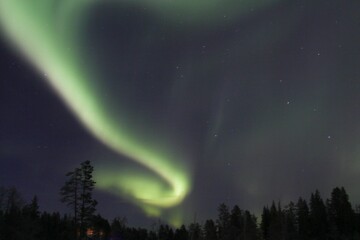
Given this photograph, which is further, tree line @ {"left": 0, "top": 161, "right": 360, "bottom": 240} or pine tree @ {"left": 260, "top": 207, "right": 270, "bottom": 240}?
pine tree @ {"left": 260, "top": 207, "right": 270, "bottom": 240}

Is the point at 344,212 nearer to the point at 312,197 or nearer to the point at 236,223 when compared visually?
the point at 312,197

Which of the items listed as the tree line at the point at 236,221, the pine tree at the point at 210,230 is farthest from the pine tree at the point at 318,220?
the pine tree at the point at 210,230

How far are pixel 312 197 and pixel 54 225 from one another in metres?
64.9

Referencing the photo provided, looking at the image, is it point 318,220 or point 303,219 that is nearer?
point 318,220

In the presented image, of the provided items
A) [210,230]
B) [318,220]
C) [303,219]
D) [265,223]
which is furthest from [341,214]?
[210,230]

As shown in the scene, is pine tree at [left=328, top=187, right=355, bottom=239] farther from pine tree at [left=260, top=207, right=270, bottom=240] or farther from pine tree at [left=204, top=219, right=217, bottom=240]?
pine tree at [left=204, top=219, right=217, bottom=240]

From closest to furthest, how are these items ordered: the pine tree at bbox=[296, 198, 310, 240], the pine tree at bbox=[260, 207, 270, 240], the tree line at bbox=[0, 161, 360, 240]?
the tree line at bbox=[0, 161, 360, 240], the pine tree at bbox=[296, 198, 310, 240], the pine tree at bbox=[260, 207, 270, 240]

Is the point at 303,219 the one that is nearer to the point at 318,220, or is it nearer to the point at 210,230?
the point at 318,220

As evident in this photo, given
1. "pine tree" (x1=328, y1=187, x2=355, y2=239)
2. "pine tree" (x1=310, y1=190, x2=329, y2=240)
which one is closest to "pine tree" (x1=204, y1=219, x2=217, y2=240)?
"pine tree" (x1=310, y1=190, x2=329, y2=240)

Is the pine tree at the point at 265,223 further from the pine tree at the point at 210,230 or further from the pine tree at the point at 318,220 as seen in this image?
the pine tree at the point at 318,220

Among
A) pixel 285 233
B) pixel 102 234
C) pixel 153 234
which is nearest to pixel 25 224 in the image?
pixel 285 233

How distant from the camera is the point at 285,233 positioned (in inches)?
3844

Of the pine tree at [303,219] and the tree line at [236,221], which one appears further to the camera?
the pine tree at [303,219]

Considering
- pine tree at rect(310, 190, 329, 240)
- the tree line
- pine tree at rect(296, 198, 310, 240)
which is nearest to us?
the tree line
